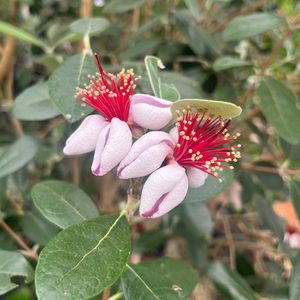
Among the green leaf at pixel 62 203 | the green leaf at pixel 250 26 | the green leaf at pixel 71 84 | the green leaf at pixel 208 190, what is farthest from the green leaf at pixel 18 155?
the green leaf at pixel 250 26

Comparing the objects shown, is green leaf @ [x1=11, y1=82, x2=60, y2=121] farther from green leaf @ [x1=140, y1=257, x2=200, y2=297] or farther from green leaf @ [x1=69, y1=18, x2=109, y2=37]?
green leaf @ [x1=140, y1=257, x2=200, y2=297]

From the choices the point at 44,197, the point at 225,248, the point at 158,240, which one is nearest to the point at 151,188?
the point at 44,197

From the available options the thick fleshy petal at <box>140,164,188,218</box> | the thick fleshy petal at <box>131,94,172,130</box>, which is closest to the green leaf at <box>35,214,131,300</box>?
the thick fleshy petal at <box>140,164,188,218</box>

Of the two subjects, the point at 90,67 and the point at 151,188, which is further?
the point at 90,67

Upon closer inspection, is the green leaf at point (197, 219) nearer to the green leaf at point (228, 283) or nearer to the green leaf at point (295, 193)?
the green leaf at point (228, 283)

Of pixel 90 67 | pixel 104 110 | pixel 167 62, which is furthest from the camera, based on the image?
pixel 167 62

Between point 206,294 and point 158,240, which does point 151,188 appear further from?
point 206,294
